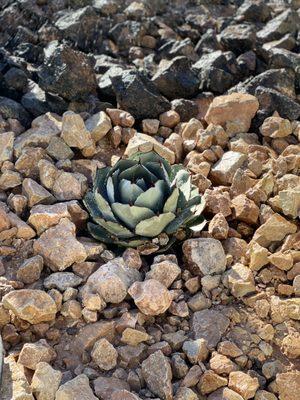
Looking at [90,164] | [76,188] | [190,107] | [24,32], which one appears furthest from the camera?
[24,32]

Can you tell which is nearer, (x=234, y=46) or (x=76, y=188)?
(x=76, y=188)

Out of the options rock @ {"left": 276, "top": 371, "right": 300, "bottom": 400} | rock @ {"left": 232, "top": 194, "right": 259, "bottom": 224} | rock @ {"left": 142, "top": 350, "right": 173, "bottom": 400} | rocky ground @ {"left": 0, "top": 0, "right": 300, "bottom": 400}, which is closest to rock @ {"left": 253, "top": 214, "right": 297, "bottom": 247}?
rocky ground @ {"left": 0, "top": 0, "right": 300, "bottom": 400}

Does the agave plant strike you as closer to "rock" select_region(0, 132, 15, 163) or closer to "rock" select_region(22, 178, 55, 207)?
"rock" select_region(22, 178, 55, 207)

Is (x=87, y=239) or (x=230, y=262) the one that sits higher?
(x=87, y=239)

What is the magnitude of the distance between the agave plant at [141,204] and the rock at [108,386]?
73cm

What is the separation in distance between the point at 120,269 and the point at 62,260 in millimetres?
272

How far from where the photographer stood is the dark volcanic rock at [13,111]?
3.67m

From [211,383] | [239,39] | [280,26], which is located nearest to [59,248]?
[211,383]

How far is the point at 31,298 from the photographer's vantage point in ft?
8.61

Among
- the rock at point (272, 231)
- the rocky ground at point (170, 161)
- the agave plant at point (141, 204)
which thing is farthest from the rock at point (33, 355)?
the rock at point (272, 231)

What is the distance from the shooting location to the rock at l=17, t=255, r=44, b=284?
9.22 feet

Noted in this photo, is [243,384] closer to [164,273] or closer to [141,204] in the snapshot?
[164,273]

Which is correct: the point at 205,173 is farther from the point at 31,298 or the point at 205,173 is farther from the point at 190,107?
the point at 31,298

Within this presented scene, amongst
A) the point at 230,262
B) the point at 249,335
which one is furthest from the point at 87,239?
the point at 249,335
